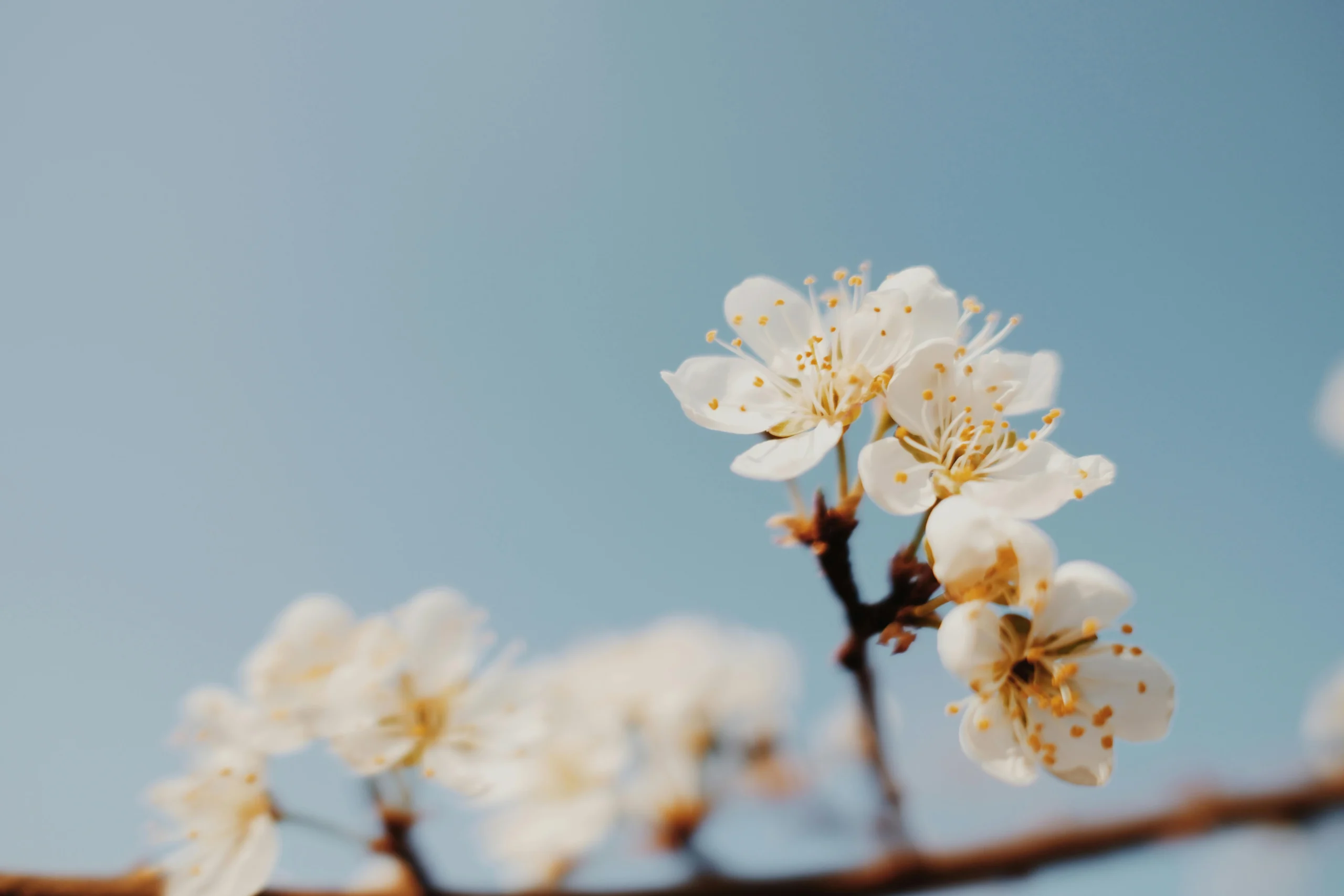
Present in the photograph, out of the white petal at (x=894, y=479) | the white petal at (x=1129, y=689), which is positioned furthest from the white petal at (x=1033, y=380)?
the white petal at (x=1129, y=689)

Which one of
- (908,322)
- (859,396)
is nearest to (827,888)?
(859,396)

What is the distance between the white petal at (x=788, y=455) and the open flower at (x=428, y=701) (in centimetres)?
106

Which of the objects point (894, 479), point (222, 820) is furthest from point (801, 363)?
point (222, 820)

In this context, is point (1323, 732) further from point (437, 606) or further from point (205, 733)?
→ point (205, 733)

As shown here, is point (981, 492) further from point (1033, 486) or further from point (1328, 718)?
point (1328, 718)

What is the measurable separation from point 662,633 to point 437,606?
2.61 meters

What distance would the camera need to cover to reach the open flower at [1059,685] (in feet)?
3.79

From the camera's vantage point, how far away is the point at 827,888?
1.73 m

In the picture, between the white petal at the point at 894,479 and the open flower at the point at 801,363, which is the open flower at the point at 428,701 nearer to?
the open flower at the point at 801,363

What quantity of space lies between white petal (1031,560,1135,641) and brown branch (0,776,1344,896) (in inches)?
34.8

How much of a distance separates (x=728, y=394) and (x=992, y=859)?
4.28 ft

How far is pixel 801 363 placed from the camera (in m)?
1.51

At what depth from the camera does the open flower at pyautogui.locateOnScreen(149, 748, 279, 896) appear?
5.32 feet

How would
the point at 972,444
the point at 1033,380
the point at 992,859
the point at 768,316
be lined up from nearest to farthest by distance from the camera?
the point at 972,444 < the point at 1033,380 < the point at 768,316 < the point at 992,859
